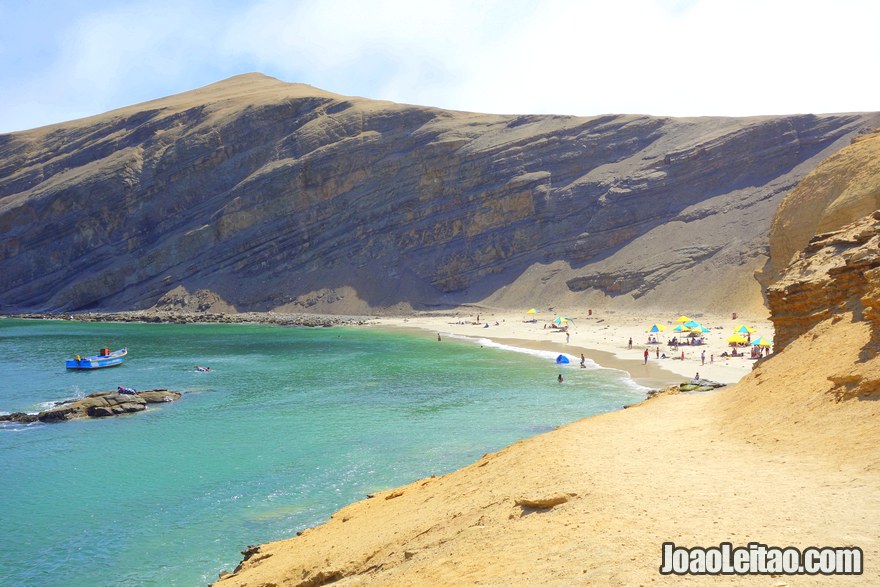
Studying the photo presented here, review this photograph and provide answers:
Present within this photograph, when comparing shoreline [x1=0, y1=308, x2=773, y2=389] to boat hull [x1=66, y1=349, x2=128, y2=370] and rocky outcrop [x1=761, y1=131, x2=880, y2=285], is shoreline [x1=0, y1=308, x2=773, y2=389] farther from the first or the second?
boat hull [x1=66, y1=349, x2=128, y2=370]

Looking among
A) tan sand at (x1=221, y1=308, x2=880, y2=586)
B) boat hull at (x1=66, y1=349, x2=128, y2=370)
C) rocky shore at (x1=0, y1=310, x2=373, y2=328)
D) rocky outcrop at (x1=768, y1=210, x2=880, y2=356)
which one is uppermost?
rocky outcrop at (x1=768, y1=210, x2=880, y2=356)

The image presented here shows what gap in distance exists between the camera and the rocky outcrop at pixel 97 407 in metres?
30.9

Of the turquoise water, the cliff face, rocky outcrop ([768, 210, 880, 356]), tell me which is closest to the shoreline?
the turquoise water

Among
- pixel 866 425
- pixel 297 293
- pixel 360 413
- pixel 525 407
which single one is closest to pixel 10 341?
pixel 297 293

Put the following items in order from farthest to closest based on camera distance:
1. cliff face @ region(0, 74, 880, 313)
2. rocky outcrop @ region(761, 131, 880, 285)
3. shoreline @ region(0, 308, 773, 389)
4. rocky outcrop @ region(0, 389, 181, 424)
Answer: cliff face @ region(0, 74, 880, 313), shoreline @ region(0, 308, 773, 389), rocky outcrop @ region(761, 131, 880, 285), rocky outcrop @ region(0, 389, 181, 424)

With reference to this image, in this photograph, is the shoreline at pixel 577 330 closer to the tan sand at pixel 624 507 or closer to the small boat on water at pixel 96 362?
the tan sand at pixel 624 507

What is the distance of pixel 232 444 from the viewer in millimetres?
25516

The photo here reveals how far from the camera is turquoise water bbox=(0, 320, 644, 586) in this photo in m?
16.2

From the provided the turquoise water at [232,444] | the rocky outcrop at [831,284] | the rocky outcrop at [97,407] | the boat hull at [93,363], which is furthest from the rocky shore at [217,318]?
the rocky outcrop at [831,284]

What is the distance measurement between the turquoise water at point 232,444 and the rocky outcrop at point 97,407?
36.6 inches

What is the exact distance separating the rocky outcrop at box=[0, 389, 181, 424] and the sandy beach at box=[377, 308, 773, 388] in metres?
27.2

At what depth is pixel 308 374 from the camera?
43.9 meters

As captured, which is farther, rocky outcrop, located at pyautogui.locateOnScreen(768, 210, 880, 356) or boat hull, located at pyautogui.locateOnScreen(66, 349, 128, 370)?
boat hull, located at pyautogui.locateOnScreen(66, 349, 128, 370)

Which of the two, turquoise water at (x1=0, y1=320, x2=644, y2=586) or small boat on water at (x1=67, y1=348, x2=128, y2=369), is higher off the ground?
small boat on water at (x1=67, y1=348, x2=128, y2=369)
